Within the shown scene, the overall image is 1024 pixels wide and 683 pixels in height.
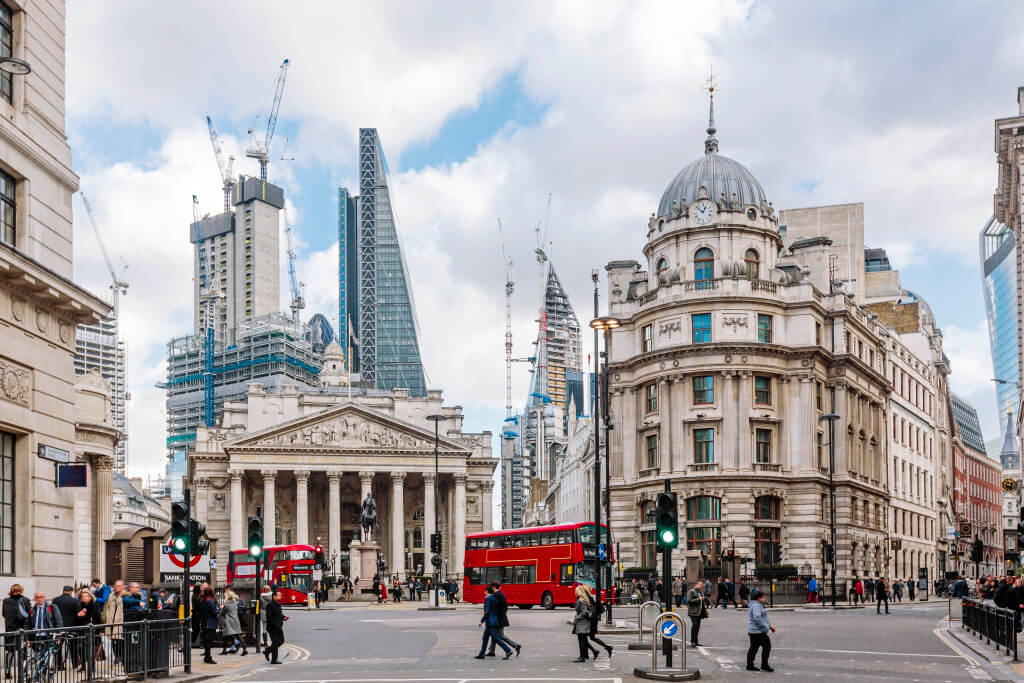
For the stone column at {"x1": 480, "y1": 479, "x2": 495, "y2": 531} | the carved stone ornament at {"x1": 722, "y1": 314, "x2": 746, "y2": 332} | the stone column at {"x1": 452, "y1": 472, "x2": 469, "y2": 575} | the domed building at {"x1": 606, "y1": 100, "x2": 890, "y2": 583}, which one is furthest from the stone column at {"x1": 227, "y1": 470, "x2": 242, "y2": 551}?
the carved stone ornament at {"x1": 722, "y1": 314, "x2": 746, "y2": 332}

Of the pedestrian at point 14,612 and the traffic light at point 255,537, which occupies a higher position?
the traffic light at point 255,537

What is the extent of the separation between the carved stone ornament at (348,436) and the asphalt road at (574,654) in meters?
71.2

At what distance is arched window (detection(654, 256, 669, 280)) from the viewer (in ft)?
238

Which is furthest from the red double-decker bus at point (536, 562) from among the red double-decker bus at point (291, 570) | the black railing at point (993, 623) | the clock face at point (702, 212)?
the black railing at point (993, 623)

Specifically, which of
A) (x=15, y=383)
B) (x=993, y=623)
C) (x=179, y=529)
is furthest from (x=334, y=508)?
(x=179, y=529)

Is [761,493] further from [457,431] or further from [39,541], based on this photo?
[457,431]

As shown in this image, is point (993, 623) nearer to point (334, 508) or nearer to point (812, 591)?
point (812, 591)

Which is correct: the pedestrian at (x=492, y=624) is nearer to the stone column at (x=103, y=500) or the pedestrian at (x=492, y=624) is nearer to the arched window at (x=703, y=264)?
the stone column at (x=103, y=500)

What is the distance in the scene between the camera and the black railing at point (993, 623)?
25.5 metres

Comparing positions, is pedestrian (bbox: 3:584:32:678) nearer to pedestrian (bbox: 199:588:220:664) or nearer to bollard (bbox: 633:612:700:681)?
pedestrian (bbox: 199:588:220:664)

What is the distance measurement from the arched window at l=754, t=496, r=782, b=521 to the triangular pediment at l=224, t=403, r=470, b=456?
Result: 52.0 m

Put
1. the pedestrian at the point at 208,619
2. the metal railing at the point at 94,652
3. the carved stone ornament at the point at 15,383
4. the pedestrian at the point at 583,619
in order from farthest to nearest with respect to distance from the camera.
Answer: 1. the pedestrian at the point at 208,619
2. the pedestrian at the point at 583,619
3. the carved stone ornament at the point at 15,383
4. the metal railing at the point at 94,652

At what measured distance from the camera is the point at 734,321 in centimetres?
6894

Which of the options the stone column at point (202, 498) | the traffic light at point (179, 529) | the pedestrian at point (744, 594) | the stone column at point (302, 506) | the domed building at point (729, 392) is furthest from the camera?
the stone column at point (202, 498)
